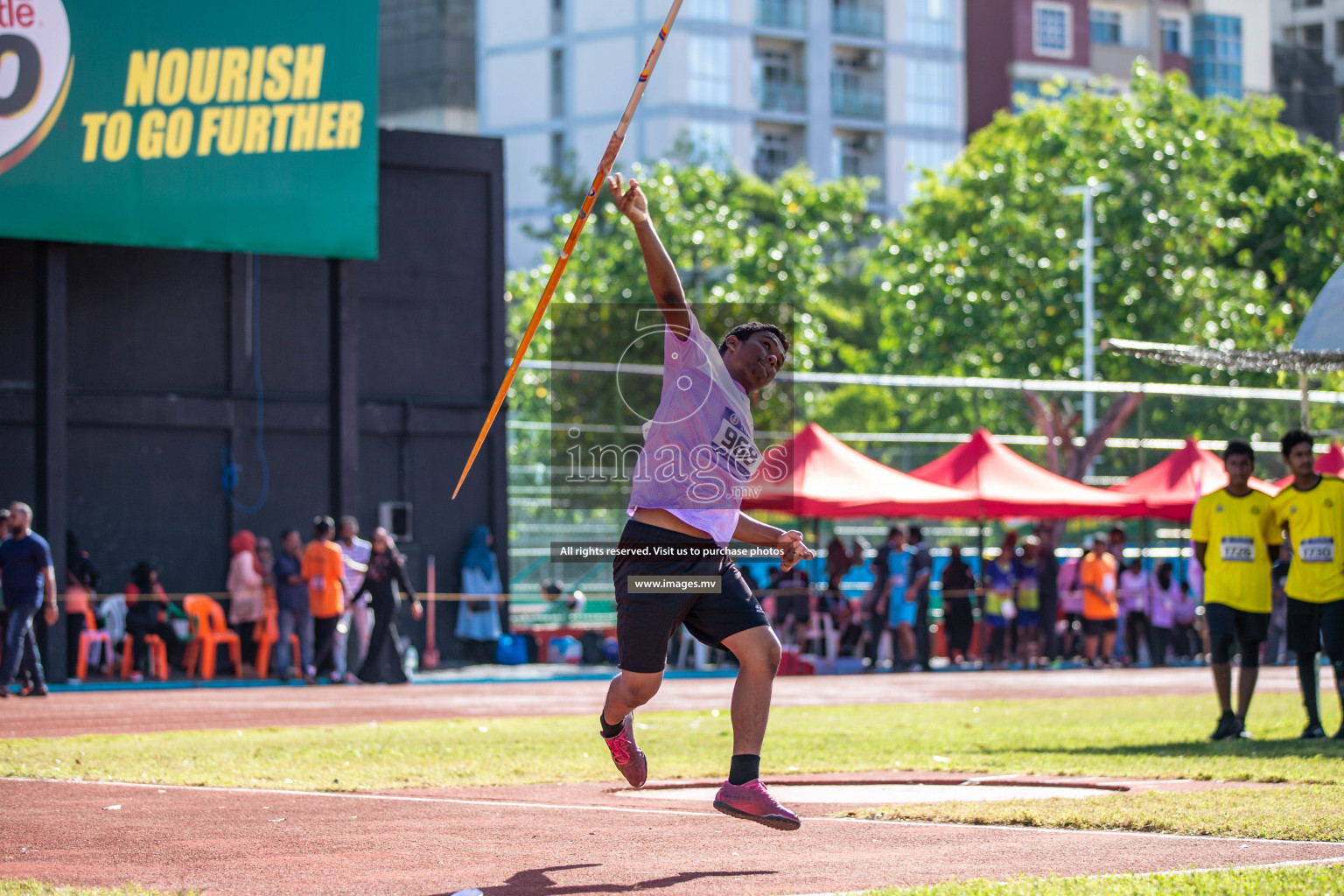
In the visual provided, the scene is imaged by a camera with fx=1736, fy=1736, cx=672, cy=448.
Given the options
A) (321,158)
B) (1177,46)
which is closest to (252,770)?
(321,158)

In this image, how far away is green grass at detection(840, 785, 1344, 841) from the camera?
7621mm


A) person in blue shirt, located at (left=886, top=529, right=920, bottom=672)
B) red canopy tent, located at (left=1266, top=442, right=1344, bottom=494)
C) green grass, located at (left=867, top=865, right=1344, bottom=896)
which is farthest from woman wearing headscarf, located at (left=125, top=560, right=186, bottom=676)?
green grass, located at (left=867, top=865, right=1344, bottom=896)

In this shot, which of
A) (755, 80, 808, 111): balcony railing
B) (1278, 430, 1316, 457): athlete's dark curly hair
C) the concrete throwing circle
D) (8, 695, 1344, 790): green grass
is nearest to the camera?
the concrete throwing circle

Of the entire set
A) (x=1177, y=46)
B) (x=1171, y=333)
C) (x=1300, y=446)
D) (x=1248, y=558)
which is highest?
(x=1177, y=46)

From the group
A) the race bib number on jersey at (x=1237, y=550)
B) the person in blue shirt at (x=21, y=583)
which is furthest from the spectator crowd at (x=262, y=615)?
the race bib number on jersey at (x=1237, y=550)

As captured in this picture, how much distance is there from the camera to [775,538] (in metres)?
7.60

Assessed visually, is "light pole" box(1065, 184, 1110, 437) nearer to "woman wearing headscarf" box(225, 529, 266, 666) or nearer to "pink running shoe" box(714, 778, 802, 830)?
"woman wearing headscarf" box(225, 529, 266, 666)

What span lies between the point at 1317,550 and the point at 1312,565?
127mm

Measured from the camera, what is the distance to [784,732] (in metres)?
14.3

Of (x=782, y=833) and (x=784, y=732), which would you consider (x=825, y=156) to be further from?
(x=782, y=833)

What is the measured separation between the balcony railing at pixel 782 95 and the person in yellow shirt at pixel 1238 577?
58.6 m

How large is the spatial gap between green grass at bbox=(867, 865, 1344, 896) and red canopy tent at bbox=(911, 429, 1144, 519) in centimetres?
1885

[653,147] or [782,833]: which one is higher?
[653,147]

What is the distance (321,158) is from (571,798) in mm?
15473
